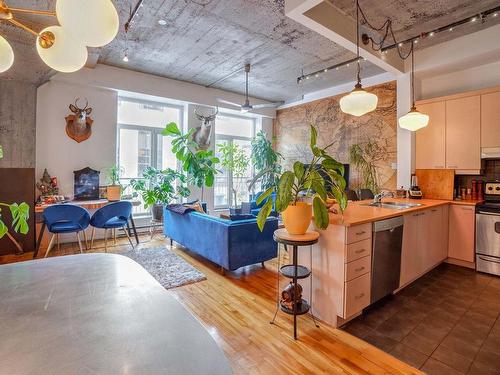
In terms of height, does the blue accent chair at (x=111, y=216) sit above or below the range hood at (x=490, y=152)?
below

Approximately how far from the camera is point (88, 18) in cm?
96

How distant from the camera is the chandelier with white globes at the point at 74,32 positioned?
0.95m

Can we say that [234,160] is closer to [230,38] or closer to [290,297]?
[230,38]

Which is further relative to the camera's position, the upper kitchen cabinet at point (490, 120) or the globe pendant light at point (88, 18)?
the upper kitchen cabinet at point (490, 120)

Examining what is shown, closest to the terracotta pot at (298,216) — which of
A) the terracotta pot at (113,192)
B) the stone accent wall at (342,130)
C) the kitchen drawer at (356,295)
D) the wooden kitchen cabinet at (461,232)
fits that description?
the kitchen drawer at (356,295)

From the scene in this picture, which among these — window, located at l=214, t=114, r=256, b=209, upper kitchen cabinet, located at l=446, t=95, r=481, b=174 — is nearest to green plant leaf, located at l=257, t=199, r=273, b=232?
upper kitchen cabinet, located at l=446, t=95, r=481, b=174

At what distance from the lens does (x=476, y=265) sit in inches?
146

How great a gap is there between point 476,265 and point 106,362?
183 inches

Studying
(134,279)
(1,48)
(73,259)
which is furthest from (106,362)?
(1,48)

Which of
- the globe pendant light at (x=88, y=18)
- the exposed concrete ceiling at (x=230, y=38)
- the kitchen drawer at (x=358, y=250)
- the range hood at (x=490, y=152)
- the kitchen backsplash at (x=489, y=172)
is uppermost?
the exposed concrete ceiling at (x=230, y=38)

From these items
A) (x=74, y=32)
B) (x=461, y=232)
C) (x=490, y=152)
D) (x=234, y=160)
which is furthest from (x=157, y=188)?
(x=490, y=152)

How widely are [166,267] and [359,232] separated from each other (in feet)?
8.54

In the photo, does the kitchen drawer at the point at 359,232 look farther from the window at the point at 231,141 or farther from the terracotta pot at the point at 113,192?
the window at the point at 231,141

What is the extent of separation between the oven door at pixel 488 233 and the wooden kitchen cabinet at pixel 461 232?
0.08 m
